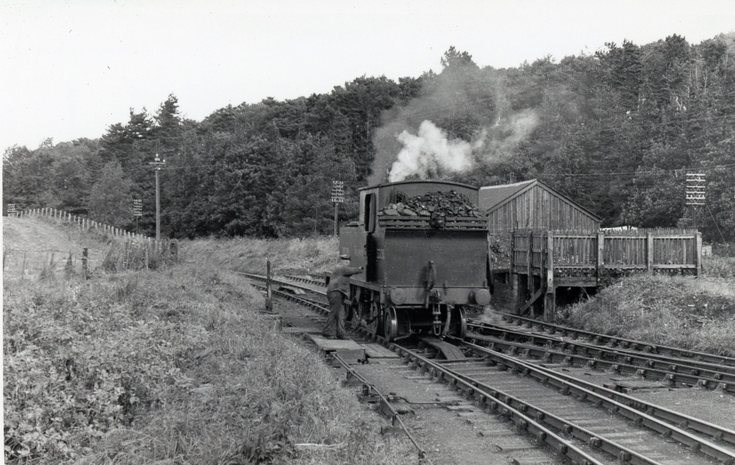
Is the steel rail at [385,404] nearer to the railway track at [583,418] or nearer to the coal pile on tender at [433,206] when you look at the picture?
the railway track at [583,418]

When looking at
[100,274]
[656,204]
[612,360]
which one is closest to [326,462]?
[612,360]

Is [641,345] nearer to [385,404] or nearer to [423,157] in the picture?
[385,404]

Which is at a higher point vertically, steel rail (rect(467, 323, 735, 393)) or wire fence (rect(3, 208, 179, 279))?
wire fence (rect(3, 208, 179, 279))

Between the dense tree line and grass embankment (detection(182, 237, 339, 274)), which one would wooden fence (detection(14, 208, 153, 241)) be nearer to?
grass embankment (detection(182, 237, 339, 274))

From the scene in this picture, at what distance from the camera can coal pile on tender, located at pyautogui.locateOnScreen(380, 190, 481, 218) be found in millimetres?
13711

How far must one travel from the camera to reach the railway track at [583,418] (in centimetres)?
725

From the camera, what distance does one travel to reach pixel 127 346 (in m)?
8.80

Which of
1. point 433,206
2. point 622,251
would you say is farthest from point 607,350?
point 622,251

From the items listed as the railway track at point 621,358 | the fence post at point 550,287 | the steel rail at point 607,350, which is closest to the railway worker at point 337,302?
the railway track at point 621,358

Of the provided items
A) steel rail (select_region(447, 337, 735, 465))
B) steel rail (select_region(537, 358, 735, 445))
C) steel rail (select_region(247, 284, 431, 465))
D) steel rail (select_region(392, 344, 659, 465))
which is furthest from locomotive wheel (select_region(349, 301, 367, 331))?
steel rail (select_region(537, 358, 735, 445))

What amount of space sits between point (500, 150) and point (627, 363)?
3436 centimetres

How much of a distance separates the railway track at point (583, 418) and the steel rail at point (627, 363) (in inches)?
62.5

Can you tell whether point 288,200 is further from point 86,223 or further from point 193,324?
point 193,324

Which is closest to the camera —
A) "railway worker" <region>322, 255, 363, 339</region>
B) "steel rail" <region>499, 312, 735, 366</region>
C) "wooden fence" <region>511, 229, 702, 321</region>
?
"steel rail" <region>499, 312, 735, 366</region>
